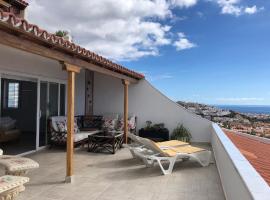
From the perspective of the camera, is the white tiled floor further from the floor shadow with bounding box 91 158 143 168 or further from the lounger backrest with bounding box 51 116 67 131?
the lounger backrest with bounding box 51 116 67 131

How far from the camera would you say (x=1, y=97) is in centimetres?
1130

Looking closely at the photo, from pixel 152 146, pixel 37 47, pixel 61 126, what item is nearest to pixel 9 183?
pixel 37 47

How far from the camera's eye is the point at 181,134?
35.3ft

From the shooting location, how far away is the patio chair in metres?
6.49

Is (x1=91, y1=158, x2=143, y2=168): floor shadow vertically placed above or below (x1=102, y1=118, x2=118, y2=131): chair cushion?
below

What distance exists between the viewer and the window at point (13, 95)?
11.4 metres

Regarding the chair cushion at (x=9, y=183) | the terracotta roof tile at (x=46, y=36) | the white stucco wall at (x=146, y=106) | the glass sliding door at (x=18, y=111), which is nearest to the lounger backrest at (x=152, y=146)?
the terracotta roof tile at (x=46, y=36)

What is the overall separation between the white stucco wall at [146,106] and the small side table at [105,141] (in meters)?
2.91

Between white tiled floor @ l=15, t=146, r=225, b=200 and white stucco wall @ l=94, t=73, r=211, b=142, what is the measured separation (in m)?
3.83

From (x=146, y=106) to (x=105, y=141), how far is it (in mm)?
3497

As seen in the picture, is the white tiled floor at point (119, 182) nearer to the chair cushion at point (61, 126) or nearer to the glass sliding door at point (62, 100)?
the chair cushion at point (61, 126)

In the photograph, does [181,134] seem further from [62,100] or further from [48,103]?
[48,103]

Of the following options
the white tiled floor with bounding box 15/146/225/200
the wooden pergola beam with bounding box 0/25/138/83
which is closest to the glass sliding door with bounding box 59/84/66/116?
the white tiled floor with bounding box 15/146/225/200

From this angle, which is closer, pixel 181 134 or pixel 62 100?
pixel 62 100
